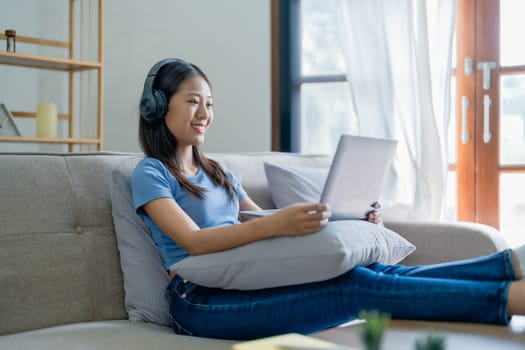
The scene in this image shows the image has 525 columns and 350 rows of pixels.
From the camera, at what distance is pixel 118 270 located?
5.73ft

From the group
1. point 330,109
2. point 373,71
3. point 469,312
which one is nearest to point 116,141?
point 330,109

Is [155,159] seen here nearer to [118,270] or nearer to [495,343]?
[118,270]

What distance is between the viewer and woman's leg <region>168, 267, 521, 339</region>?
1351 mm

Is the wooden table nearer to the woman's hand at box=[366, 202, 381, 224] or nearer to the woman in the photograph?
the woman

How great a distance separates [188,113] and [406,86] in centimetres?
139

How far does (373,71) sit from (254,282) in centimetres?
175

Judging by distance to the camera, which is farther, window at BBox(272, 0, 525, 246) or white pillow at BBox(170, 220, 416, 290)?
window at BBox(272, 0, 525, 246)

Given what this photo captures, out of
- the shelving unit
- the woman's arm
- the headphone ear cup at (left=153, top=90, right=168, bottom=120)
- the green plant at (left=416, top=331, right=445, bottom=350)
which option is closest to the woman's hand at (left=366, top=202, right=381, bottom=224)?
the woman's arm

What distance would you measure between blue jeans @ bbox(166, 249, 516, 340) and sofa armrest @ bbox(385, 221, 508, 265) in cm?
66

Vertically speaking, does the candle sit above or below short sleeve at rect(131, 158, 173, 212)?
above

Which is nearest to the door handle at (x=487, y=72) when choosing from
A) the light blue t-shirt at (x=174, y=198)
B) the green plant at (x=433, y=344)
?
the light blue t-shirt at (x=174, y=198)

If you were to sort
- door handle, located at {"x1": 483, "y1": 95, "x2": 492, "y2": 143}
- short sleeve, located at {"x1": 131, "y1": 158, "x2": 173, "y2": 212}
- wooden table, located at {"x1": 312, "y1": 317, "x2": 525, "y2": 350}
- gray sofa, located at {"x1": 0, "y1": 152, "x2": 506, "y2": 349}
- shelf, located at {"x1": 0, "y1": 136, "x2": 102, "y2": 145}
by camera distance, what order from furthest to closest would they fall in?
shelf, located at {"x1": 0, "y1": 136, "x2": 102, "y2": 145} → door handle, located at {"x1": 483, "y1": 95, "x2": 492, "y2": 143} → short sleeve, located at {"x1": 131, "y1": 158, "x2": 173, "y2": 212} → gray sofa, located at {"x1": 0, "y1": 152, "x2": 506, "y2": 349} → wooden table, located at {"x1": 312, "y1": 317, "x2": 525, "y2": 350}

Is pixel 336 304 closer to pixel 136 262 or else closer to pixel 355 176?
pixel 355 176

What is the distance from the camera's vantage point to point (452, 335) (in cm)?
125
